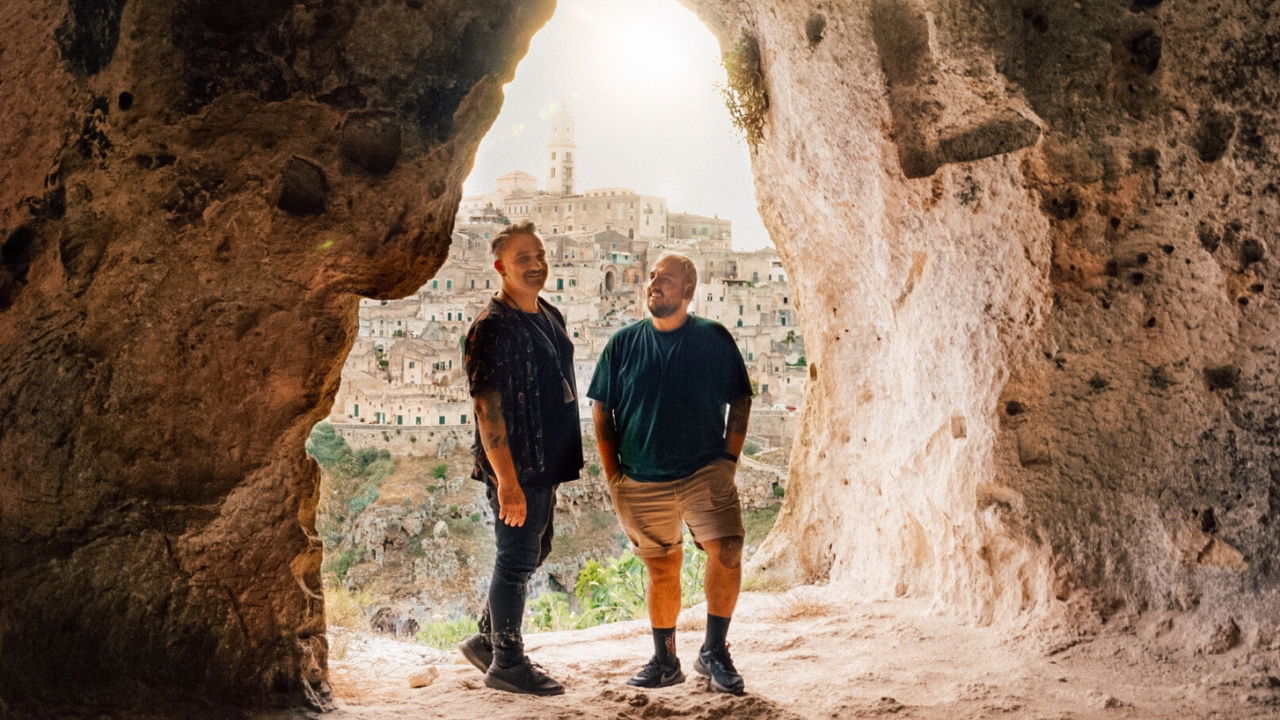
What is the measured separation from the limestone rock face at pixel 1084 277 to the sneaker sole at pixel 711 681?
1.90 meters

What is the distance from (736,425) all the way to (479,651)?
1.67 metres

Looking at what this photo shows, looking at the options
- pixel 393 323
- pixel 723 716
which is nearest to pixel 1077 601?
pixel 723 716

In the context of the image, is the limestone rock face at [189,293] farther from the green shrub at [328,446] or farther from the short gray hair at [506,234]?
the green shrub at [328,446]

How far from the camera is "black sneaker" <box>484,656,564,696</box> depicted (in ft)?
13.2

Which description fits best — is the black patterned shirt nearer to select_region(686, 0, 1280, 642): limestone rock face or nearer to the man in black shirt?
the man in black shirt

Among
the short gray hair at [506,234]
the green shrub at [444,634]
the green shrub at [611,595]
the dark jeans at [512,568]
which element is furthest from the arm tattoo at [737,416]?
the green shrub at [444,634]

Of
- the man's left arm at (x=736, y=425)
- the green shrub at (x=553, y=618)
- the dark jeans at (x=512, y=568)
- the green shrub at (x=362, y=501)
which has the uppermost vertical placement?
the man's left arm at (x=736, y=425)

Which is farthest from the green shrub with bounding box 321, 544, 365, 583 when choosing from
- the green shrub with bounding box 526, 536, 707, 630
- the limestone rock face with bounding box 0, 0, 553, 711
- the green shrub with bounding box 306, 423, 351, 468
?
the limestone rock face with bounding box 0, 0, 553, 711

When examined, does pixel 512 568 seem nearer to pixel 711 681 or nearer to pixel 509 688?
pixel 509 688

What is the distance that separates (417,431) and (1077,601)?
27.1 meters

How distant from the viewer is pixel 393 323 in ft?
135

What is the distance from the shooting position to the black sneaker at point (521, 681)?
13.2ft

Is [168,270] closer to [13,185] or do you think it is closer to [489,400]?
[13,185]

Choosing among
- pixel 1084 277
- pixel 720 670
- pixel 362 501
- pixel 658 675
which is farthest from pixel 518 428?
pixel 362 501
